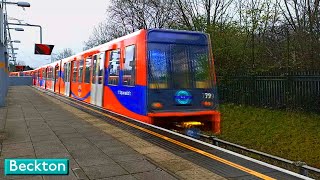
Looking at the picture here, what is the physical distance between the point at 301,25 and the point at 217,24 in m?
5.78

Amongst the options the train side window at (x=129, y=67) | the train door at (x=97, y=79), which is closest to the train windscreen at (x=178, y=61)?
the train side window at (x=129, y=67)

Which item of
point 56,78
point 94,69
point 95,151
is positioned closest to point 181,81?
point 95,151

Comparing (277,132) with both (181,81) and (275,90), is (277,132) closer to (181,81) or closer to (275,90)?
(275,90)

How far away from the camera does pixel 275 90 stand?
15.5 m

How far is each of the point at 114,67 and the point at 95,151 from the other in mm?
5624

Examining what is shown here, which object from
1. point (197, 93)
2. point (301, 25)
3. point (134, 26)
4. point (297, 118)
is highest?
point (134, 26)

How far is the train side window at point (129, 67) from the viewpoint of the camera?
10055 mm

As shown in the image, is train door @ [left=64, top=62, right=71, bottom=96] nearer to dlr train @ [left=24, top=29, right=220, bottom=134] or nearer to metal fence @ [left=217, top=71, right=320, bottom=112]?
metal fence @ [left=217, top=71, right=320, bottom=112]

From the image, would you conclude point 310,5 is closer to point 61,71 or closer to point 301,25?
point 301,25

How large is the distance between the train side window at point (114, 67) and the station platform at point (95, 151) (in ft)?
6.41

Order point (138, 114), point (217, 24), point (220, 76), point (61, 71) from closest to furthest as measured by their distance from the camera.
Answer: point (138, 114) < point (220, 76) < point (217, 24) < point (61, 71)

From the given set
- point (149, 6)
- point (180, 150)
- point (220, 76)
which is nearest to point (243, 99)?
point (220, 76)

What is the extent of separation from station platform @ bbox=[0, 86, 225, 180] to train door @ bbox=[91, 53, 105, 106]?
351 cm

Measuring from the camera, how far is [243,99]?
1800cm
